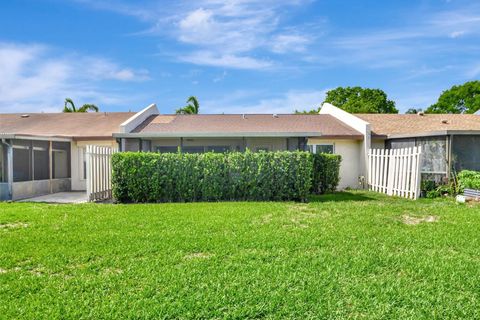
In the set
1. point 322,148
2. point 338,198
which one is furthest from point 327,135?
point 338,198

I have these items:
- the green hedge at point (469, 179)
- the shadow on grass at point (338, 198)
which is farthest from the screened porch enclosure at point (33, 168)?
the green hedge at point (469, 179)

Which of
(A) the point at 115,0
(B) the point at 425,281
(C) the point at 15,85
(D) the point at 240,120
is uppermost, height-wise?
(A) the point at 115,0

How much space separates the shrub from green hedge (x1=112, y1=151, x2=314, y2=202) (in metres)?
2.54

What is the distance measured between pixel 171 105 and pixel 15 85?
11189mm

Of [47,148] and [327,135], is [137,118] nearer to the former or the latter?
[47,148]

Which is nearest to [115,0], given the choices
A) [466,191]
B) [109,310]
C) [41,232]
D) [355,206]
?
[41,232]

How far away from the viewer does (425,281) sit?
4664mm

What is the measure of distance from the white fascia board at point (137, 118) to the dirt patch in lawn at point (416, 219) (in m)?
12.8

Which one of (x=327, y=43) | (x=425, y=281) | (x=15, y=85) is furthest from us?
(x=15, y=85)

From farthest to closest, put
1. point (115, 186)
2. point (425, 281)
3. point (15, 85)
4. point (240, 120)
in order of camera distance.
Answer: point (240, 120), point (15, 85), point (115, 186), point (425, 281)

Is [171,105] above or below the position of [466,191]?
above

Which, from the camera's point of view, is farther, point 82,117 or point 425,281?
point 82,117

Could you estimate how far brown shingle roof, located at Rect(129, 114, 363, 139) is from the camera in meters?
17.9

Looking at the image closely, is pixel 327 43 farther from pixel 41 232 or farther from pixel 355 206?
pixel 41 232
